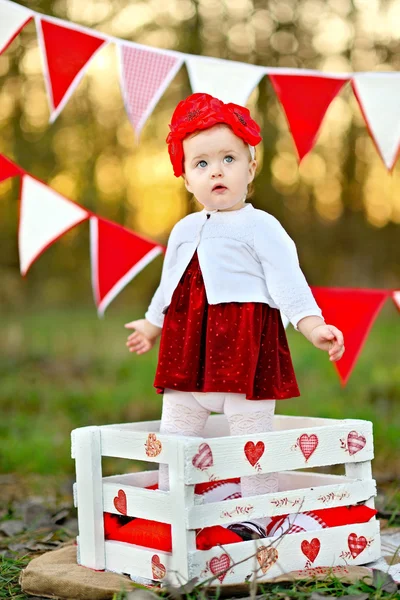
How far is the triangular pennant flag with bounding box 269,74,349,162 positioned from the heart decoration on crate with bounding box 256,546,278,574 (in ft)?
4.42

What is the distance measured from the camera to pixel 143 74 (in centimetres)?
276

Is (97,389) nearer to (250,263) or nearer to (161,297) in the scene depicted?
(161,297)

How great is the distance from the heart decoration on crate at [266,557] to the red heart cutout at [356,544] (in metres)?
0.26

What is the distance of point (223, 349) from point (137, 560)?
55 cm

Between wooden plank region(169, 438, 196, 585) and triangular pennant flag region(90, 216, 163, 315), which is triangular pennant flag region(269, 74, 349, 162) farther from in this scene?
wooden plank region(169, 438, 196, 585)

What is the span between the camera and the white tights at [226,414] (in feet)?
6.84

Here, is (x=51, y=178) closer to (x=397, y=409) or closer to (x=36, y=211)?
(x=397, y=409)

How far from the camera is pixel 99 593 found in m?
1.90

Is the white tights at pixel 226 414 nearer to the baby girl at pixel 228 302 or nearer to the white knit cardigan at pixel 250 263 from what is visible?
the baby girl at pixel 228 302

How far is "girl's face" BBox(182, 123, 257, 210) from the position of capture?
2.13 meters

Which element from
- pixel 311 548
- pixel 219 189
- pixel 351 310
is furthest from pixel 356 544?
pixel 219 189

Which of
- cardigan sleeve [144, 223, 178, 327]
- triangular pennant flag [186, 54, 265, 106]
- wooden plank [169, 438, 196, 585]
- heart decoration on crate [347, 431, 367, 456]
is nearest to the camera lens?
wooden plank [169, 438, 196, 585]

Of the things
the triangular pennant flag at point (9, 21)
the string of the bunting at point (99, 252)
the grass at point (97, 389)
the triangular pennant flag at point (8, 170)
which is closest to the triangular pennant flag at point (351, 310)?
the string of the bunting at point (99, 252)

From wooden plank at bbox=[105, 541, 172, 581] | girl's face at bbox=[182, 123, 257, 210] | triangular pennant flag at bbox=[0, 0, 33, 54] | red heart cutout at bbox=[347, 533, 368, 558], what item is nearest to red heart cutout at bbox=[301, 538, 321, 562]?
red heart cutout at bbox=[347, 533, 368, 558]
